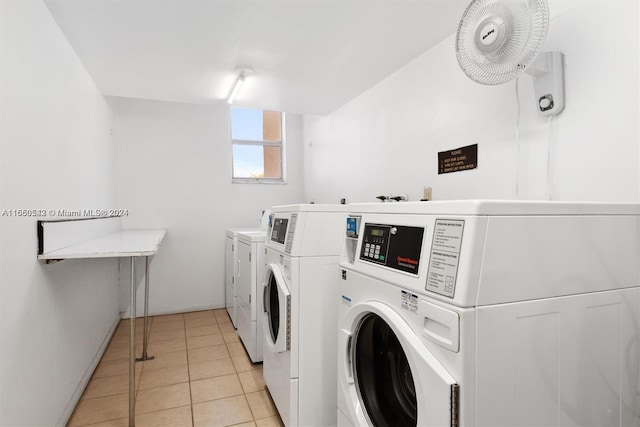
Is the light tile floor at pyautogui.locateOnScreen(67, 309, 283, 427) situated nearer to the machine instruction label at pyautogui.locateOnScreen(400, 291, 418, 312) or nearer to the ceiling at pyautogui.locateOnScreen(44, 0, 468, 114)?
the machine instruction label at pyautogui.locateOnScreen(400, 291, 418, 312)

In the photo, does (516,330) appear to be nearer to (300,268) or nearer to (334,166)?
(300,268)

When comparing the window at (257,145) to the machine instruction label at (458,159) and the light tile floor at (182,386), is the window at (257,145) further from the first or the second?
the machine instruction label at (458,159)

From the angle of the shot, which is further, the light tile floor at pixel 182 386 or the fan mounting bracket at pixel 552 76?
the light tile floor at pixel 182 386

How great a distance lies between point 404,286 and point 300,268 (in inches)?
33.1

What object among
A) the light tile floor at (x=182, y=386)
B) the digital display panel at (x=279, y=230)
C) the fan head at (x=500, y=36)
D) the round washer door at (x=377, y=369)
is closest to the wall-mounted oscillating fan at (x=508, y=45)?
the fan head at (x=500, y=36)

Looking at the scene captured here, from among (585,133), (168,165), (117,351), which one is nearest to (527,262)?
(585,133)

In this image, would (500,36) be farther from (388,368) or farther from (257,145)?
(257,145)

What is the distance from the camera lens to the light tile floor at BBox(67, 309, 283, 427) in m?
2.13

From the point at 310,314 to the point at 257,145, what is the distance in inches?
132

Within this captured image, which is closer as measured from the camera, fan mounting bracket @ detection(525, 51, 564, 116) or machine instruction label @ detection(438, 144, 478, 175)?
fan mounting bracket @ detection(525, 51, 564, 116)

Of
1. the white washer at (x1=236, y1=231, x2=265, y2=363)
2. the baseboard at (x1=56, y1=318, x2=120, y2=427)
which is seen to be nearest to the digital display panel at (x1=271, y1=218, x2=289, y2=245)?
the white washer at (x1=236, y1=231, x2=265, y2=363)

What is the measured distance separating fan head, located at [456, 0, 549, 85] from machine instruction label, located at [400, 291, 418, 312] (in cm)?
100

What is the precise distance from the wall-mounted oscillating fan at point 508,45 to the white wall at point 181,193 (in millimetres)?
3436

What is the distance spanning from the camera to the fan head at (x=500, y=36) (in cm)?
127
